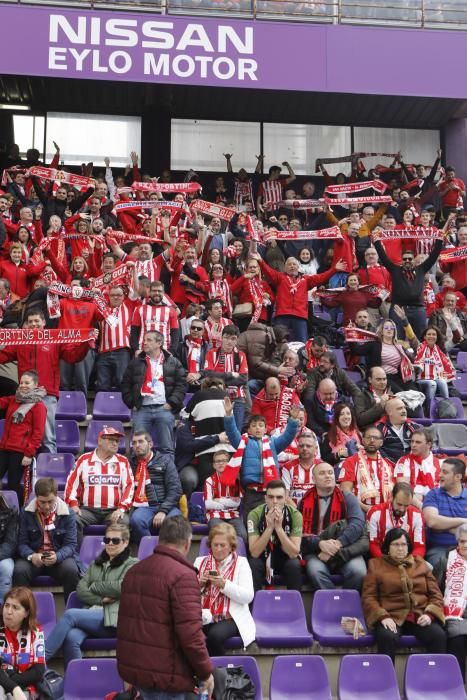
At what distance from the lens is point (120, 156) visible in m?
21.8

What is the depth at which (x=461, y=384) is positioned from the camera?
1302 cm

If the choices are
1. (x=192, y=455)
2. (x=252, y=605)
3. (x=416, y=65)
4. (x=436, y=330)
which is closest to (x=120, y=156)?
(x=416, y=65)

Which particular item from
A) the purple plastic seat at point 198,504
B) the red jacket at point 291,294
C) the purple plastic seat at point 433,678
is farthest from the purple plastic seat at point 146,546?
the red jacket at point 291,294

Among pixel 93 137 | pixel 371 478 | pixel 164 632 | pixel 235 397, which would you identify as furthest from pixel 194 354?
A: pixel 93 137

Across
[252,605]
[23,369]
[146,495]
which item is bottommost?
[252,605]

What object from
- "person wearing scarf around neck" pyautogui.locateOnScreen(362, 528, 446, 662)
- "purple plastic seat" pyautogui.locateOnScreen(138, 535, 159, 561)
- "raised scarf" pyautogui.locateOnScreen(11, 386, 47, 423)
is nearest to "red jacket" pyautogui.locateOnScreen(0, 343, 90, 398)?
"raised scarf" pyautogui.locateOnScreen(11, 386, 47, 423)

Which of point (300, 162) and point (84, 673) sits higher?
point (300, 162)

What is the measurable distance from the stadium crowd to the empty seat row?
28 centimetres

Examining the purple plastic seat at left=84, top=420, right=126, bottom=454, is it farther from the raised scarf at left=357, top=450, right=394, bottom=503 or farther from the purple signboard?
the purple signboard

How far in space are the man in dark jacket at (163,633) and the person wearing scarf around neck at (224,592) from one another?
2127 millimetres

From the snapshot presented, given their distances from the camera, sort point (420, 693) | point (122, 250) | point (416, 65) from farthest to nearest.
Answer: point (416, 65)
point (122, 250)
point (420, 693)

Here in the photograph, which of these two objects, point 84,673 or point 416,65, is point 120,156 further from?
point 84,673

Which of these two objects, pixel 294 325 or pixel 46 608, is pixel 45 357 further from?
pixel 294 325

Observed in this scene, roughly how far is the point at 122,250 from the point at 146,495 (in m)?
6.09
